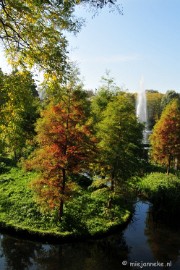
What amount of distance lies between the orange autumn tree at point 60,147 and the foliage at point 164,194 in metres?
8.78

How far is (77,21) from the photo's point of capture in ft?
28.9

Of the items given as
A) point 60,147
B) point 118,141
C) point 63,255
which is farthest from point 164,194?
point 63,255

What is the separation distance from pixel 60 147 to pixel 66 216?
498 centimetres

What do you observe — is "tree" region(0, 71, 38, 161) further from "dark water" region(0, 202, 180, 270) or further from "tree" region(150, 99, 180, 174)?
"tree" region(150, 99, 180, 174)

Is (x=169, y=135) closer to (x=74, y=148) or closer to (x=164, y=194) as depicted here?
(x=164, y=194)

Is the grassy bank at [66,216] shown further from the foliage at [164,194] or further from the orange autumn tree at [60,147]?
the foliage at [164,194]

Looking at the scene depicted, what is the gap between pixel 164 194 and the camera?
1021 inches

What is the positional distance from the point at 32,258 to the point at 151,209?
13021mm

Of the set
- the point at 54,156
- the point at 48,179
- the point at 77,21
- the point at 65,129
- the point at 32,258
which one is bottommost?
the point at 32,258

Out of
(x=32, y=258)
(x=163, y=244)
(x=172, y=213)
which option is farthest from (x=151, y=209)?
(x=32, y=258)

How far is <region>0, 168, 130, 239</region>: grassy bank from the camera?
19750 millimetres

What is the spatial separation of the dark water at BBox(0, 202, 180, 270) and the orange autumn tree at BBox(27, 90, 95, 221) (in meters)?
3.11

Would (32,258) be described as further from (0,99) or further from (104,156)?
(0,99)

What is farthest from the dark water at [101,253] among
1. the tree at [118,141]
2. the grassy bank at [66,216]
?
the tree at [118,141]
